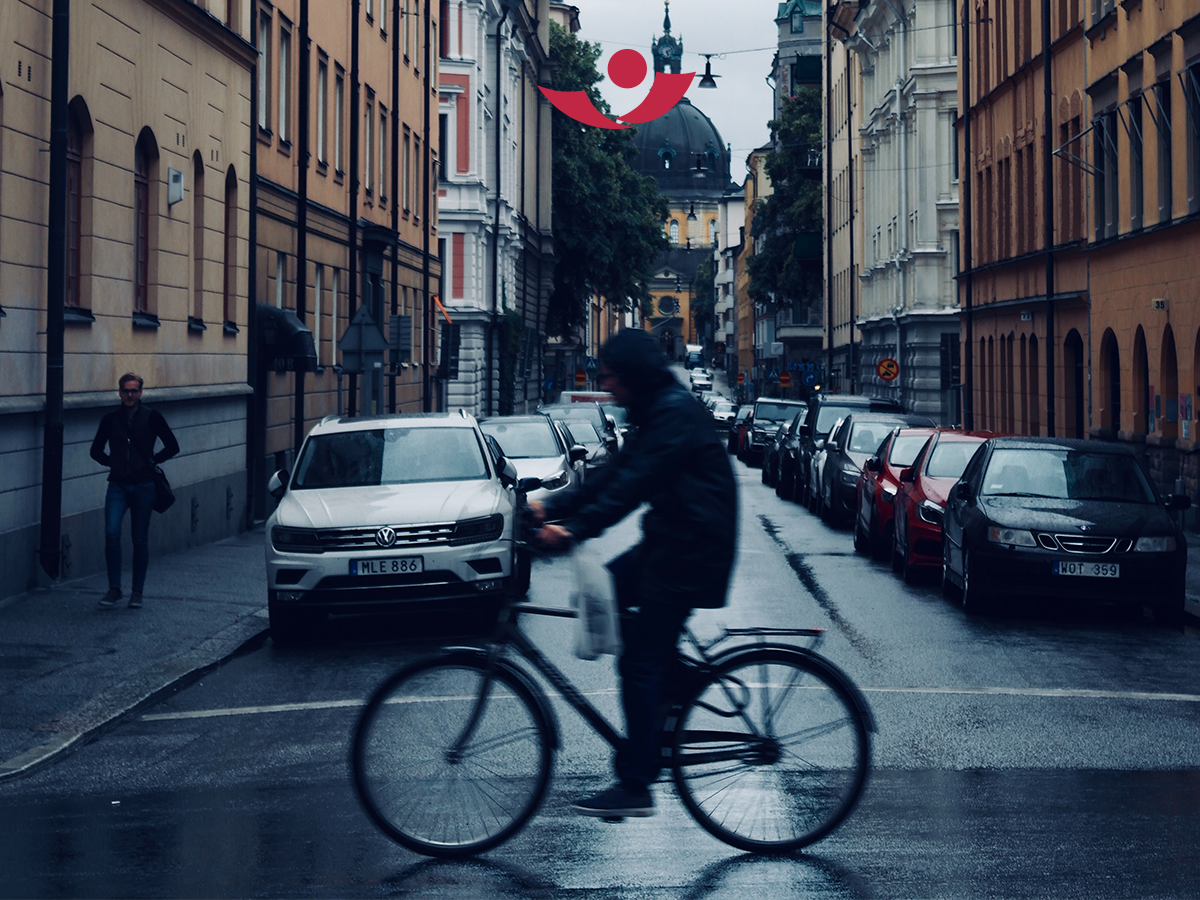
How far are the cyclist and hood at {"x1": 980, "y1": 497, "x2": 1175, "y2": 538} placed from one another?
333 inches

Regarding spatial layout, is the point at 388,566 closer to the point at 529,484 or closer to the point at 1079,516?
the point at 529,484

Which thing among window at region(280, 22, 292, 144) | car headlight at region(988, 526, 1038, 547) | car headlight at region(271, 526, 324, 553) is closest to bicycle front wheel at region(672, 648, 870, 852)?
car headlight at region(271, 526, 324, 553)

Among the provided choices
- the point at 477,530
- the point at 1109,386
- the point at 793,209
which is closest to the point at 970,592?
the point at 477,530

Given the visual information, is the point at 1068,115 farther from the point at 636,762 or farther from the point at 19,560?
the point at 636,762

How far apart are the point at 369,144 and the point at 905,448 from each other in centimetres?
1938

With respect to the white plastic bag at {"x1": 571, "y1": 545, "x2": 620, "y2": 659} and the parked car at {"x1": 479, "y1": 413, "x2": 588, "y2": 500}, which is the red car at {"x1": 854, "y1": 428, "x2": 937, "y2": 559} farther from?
the white plastic bag at {"x1": 571, "y1": 545, "x2": 620, "y2": 659}

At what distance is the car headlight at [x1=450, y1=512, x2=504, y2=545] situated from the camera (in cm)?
1311

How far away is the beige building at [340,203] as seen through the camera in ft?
88.9

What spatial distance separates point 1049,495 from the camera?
15.1m

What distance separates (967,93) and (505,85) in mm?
26468

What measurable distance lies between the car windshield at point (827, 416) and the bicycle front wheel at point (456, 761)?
25412mm

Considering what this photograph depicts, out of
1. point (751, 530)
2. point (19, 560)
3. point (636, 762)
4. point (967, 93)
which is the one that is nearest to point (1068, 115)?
point (967, 93)

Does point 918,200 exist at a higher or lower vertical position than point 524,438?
higher

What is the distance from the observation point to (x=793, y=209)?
8050 centimetres
